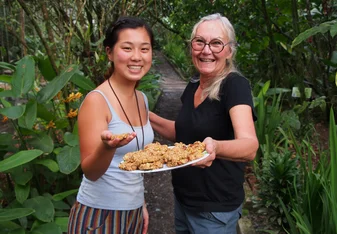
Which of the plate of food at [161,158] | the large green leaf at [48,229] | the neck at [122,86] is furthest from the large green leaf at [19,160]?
the plate of food at [161,158]

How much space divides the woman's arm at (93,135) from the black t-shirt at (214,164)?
383mm

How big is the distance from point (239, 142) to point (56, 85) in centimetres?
161

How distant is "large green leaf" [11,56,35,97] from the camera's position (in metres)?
2.59

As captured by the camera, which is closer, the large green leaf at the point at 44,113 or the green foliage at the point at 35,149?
the green foliage at the point at 35,149

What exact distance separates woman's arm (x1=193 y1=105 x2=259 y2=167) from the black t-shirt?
5 cm

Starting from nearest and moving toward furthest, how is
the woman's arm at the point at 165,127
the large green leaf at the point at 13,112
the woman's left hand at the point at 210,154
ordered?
the woman's left hand at the point at 210,154 < the woman's arm at the point at 165,127 < the large green leaf at the point at 13,112

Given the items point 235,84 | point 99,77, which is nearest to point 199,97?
point 235,84

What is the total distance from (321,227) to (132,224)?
0.99 meters

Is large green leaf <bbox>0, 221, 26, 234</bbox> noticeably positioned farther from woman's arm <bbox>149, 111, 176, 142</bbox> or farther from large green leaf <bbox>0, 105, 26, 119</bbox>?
woman's arm <bbox>149, 111, 176, 142</bbox>

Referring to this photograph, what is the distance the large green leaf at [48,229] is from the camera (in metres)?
2.38

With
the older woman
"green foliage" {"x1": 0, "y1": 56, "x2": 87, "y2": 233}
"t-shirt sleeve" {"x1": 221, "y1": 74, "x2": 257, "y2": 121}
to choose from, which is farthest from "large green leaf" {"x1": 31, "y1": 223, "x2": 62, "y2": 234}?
"t-shirt sleeve" {"x1": 221, "y1": 74, "x2": 257, "y2": 121}

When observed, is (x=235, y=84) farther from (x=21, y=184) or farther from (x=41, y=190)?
(x=41, y=190)

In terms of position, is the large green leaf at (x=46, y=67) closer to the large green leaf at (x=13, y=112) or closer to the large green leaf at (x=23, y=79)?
the large green leaf at (x=23, y=79)

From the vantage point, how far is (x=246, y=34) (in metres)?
5.18
